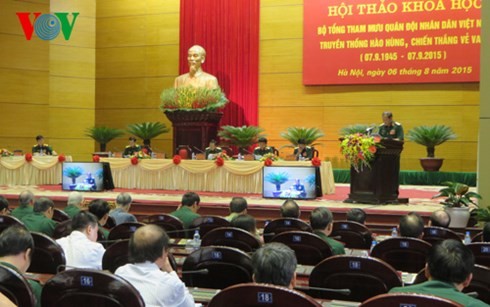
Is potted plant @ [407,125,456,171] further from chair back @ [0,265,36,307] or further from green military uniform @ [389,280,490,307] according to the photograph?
chair back @ [0,265,36,307]

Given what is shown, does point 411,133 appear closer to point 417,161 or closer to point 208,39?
point 417,161

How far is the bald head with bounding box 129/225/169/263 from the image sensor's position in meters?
2.78

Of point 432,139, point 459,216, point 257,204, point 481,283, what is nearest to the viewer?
point 481,283

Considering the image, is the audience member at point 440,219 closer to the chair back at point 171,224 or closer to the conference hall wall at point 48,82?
the chair back at point 171,224

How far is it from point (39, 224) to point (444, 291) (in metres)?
3.61

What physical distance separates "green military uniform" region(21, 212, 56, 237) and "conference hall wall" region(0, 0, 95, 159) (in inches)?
418

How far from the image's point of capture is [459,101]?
44.3 feet

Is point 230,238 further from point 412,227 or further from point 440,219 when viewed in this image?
point 440,219

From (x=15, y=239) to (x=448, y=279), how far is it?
1.77 m

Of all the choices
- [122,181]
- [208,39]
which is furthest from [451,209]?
[208,39]

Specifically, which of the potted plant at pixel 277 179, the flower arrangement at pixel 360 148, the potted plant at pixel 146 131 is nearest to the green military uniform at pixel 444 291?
the flower arrangement at pixel 360 148

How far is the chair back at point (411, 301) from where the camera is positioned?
1978 mm

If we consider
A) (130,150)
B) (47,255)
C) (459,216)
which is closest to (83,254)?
(47,255)

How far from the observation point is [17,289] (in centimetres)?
248
